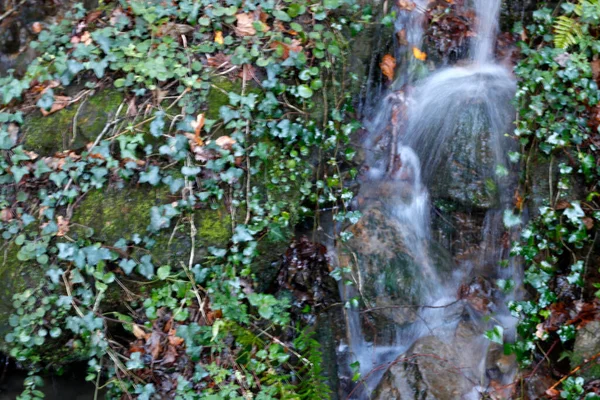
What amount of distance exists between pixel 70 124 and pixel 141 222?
0.91 meters

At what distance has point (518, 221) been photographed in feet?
12.5

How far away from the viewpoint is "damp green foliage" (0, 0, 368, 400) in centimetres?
322

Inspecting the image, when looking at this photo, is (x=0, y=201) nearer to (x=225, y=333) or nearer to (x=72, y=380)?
(x=72, y=380)

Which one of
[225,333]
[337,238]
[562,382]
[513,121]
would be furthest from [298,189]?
[562,382]

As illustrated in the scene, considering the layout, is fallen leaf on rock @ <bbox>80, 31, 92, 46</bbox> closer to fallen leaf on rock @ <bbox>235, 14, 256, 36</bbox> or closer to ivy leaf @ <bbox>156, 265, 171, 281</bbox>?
fallen leaf on rock @ <bbox>235, 14, 256, 36</bbox>

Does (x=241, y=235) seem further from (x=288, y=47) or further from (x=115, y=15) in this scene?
(x=115, y=15)

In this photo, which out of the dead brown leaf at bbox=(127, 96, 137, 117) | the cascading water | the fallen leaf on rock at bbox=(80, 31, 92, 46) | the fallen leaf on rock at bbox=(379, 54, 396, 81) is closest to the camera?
the dead brown leaf at bbox=(127, 96, 137, 117)

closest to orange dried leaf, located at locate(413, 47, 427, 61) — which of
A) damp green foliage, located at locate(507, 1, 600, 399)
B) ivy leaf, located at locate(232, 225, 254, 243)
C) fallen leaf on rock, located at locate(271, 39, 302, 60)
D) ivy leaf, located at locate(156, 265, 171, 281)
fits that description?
damp green foliage, located at locate(507, 1, 600, 399)

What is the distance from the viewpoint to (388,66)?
452 cm

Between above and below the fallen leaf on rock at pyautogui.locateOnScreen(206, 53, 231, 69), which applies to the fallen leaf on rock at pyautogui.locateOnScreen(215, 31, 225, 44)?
above

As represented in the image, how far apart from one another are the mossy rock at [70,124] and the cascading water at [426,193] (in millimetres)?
2127

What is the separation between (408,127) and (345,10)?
113cm

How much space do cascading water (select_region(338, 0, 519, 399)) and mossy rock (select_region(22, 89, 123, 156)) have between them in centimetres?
213

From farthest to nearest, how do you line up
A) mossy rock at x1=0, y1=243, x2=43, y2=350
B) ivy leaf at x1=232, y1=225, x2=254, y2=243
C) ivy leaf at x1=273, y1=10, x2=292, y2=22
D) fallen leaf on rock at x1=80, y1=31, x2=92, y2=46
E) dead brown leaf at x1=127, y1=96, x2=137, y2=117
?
ivy leaf at x1=273, y1=10, x2=292, y2=22 → fallen leaf on rock at x1=80, y1=31, x2=92, y2=46 → dead brown leaf at x1=127, y1=96, x2=137, y2=117 → ivy leaf at x1=232, y1=225, x2=254, y2=243 → mossy rock at x1=0, y1=243, x2=43, y2=350
